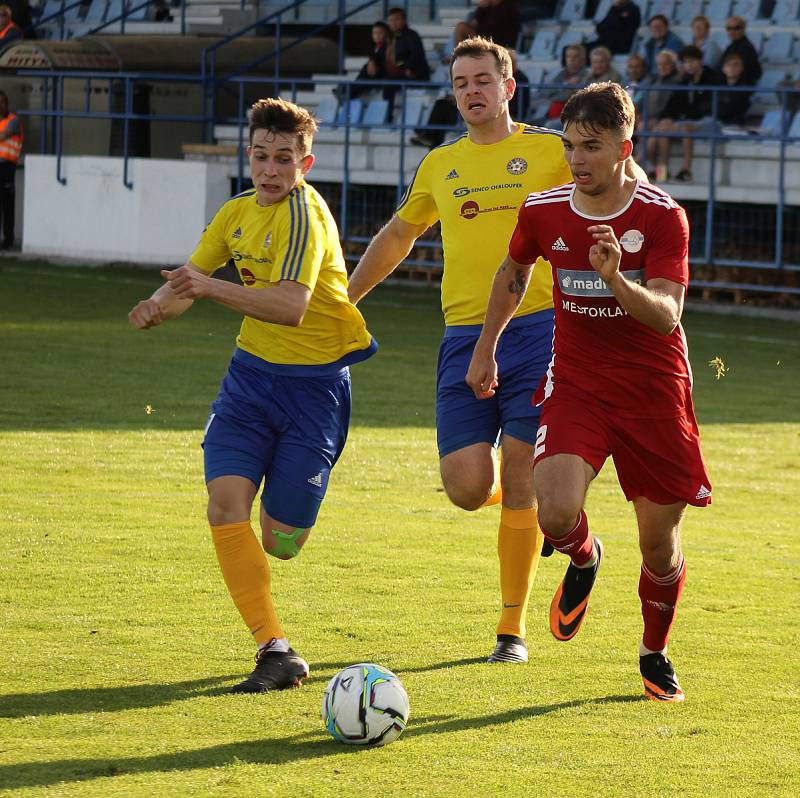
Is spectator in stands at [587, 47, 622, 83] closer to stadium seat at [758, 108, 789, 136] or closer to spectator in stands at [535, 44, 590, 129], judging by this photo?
spectator in stands at [535, 44, 590, 129]

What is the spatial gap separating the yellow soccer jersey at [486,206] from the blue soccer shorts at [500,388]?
67 mm

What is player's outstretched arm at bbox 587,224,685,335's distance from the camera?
471 centimetres

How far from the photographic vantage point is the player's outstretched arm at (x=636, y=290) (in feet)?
15.5

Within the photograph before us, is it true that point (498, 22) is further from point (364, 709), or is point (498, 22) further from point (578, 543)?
point (364, 709)

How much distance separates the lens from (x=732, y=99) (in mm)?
18828

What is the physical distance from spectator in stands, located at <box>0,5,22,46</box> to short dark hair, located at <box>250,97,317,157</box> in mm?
22655

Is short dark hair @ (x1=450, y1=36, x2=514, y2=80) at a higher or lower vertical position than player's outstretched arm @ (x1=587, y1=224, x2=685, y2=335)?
higher

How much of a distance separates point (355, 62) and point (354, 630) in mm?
19860

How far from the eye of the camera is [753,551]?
7.87 m

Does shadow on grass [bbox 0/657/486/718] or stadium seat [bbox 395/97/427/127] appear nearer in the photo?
shadow on grass [bbox 0/657/486/718]

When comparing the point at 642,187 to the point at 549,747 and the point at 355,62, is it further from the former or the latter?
the point at 355,62

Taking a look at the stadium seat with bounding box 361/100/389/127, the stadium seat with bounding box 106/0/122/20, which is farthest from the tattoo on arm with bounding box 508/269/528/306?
the stadium seat with bounding box 106/0/122/20

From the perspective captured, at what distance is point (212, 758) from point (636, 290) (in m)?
1.83

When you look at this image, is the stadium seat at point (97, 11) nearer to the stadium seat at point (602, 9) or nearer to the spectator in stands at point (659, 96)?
the stadium seat at point (602, 9)
